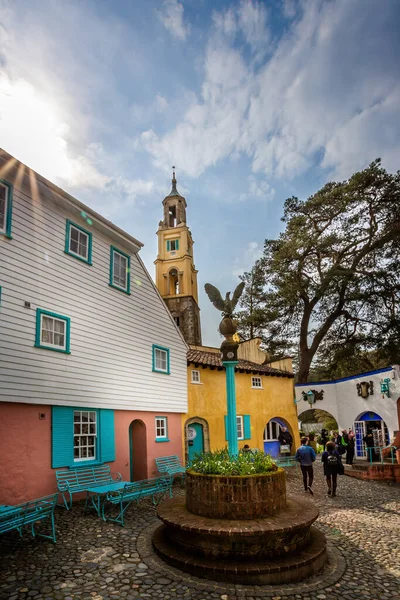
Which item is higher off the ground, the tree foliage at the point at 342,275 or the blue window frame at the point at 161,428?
the tree foliage at the point at 342,275

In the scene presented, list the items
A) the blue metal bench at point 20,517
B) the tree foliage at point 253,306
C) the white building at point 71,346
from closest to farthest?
the blue metal bench at point 20,517, the white building at point 71,346, the tree foliage at point 253,306

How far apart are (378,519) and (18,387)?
9274mm

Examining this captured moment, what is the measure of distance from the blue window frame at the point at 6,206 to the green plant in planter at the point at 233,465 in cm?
702

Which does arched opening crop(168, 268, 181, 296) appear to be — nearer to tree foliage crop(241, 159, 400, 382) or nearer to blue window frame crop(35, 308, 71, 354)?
tree foliage crop(241, 159, 400, 382)

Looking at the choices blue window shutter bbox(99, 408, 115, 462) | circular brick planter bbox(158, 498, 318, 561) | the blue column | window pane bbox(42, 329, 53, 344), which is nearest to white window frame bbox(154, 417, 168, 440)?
blue window shutter bbox(99, 408, 115, 462)

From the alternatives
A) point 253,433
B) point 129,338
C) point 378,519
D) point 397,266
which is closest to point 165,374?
point 129,338

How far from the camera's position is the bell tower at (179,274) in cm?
3725

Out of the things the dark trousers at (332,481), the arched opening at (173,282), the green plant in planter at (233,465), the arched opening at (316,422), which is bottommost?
the arched opening at (316,422)

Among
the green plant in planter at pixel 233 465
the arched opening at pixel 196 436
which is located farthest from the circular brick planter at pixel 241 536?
the arched opening at pixel 196 436

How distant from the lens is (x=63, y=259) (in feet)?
36.1

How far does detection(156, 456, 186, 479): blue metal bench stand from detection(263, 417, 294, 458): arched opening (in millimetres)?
7929

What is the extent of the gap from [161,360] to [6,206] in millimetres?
7840

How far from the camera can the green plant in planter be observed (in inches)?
288

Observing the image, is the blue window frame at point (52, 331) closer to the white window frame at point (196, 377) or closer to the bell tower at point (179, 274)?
the white window frame at point (196, 377)
